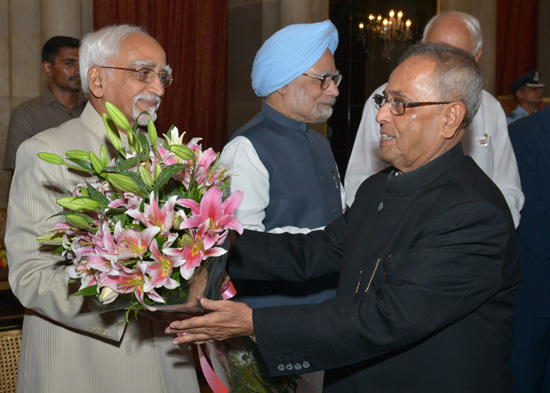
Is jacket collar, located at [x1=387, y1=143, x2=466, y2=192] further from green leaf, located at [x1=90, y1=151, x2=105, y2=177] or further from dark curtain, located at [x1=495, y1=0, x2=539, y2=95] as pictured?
dark curtain, located at [x1=495, y1=0, x2=539, y2=95]

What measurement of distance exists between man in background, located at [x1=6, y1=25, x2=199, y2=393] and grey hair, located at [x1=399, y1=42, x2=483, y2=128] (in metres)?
0.94

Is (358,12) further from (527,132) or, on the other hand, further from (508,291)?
(508,291)

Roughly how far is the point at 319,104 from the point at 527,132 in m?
1.38

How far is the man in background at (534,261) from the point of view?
334 cm

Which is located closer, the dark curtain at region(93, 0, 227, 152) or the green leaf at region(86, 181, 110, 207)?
the green leaf at region(86, 181, 110, 207)

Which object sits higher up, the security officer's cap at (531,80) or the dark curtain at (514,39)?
the dark curtain at (514,39)

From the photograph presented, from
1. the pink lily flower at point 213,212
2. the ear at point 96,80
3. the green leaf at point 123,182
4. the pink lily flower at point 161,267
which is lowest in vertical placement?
the pink lily flower at point 161,267

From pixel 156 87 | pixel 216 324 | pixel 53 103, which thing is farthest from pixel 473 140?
pixel 53 103

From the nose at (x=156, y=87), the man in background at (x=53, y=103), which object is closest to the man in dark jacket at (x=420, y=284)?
the nose at (x=156, y=87)

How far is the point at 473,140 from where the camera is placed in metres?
3.09

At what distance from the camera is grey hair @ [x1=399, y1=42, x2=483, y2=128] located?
170 centimetres

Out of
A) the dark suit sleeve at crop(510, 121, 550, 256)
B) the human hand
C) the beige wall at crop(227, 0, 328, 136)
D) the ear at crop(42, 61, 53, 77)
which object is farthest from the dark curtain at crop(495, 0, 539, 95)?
the human hand

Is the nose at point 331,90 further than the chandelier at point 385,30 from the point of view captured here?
No

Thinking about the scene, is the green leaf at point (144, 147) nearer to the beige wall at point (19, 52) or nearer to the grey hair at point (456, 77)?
the grey hair at point (456, 77)
